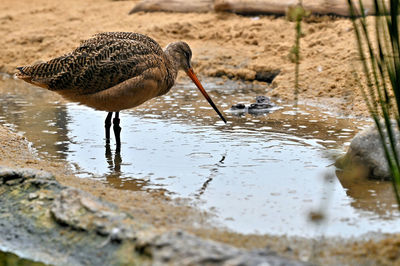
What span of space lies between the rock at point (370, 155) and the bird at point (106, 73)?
225 centimetres

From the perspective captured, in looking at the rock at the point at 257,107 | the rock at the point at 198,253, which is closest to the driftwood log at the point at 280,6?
the rock at the point at 257,107

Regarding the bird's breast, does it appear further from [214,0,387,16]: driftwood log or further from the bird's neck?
[214,0,387,16]: driftwood log

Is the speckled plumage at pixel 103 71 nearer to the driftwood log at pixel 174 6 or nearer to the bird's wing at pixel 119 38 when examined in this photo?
the bird's wing at pixel 119 38

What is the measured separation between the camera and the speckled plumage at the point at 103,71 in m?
6.62

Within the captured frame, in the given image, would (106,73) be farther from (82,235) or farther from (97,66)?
(82,235)

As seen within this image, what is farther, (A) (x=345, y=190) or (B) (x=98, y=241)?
(A) (x=345, y=190)

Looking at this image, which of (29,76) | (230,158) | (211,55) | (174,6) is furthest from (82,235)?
(174,6)

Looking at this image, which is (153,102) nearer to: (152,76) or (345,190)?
(152,76)

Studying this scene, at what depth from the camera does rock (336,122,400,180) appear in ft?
17.7

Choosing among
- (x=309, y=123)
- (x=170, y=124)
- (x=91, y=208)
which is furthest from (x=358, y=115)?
(x=91, y=208)

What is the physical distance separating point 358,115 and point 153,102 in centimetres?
286

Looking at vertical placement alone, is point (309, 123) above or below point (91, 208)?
below

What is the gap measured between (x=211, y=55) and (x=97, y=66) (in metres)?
4.73

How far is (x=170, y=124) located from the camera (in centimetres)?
783
